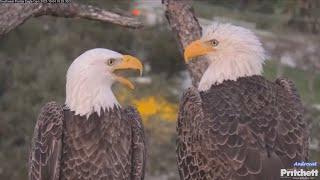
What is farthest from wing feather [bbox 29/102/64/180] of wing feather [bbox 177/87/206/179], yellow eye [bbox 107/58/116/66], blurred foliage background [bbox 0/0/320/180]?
blurred foliage background [bbox 0/0/320/180]

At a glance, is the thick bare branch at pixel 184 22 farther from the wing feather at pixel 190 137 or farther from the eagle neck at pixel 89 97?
the eagle neck at pixel 89 97

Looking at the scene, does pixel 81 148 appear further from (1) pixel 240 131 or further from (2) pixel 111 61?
(1) pixel 240 131

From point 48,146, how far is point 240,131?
A: 4.66ft

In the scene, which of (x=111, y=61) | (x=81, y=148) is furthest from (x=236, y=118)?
(x=81, y=148)

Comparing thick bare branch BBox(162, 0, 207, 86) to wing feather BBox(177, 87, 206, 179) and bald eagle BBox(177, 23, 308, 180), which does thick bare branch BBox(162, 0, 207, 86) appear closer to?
bald eagle BBox(177, 23, 308, 180)

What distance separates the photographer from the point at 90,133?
4.65 meters

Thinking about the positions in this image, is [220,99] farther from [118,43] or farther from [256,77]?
[118,43]

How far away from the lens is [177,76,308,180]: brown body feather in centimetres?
423

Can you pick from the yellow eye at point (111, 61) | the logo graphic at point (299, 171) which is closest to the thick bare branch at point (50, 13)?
the yellow eye at point (111, 61)

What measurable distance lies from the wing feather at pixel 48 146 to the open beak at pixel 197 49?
108 cm

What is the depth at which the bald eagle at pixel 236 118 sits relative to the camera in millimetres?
4246

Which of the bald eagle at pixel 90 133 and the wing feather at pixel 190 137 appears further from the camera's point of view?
the bald eagle at pixel 90 133

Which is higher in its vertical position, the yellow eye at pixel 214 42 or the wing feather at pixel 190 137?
the yellow eye at pixel 214 42

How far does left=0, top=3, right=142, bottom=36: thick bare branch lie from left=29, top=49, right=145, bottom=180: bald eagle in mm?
449
